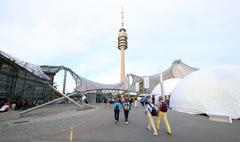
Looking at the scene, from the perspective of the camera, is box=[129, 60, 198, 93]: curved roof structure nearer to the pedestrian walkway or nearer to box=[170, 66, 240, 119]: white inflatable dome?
box=[170, 66, 240, 119]: white inflatable dome

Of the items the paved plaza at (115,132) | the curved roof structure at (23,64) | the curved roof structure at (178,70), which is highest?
the curved roof structure at (178,70)

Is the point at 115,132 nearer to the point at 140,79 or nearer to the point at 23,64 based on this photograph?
the point at 23,64

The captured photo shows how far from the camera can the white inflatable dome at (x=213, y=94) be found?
39.2ft

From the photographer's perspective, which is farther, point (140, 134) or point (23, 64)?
point (23, 64)

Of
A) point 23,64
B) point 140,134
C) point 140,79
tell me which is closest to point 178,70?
point 140,79

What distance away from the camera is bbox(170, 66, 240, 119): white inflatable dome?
11.9 m

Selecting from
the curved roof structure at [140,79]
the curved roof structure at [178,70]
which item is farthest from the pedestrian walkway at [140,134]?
the curved roof structure at [178,70]

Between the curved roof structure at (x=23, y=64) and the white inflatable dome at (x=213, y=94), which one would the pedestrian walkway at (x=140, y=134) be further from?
the curved roof structure at (x=23, y=64)

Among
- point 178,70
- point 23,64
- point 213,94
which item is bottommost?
point 213,94

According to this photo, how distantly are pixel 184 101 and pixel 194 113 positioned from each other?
2.11m

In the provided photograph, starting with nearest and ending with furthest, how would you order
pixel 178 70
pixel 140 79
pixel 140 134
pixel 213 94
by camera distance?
pixel 140 134 → pixel 213 94 → pixel 178 70 → pixel 140 79

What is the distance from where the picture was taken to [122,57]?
94.4m

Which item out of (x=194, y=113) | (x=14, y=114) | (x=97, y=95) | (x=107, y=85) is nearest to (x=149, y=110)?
(x=194, y=113)

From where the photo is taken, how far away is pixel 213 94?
1311cm
